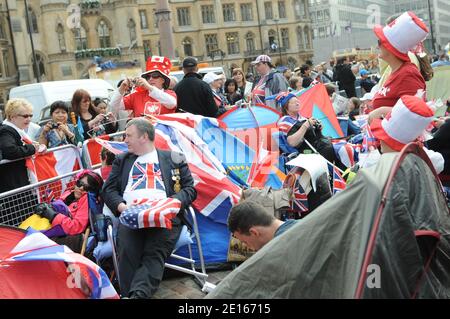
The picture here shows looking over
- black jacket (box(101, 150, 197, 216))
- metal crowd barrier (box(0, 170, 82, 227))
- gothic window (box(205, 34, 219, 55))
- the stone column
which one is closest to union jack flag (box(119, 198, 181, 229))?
black jacket (box(101, 150, 197, 216))

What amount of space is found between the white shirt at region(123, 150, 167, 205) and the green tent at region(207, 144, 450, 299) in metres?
3.03

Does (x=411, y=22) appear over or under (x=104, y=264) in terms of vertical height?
over

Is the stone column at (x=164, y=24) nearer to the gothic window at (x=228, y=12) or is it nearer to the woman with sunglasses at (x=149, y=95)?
the woman with sunglasses at (x=149, y=95)

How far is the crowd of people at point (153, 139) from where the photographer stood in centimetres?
398

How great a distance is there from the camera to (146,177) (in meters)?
5.69

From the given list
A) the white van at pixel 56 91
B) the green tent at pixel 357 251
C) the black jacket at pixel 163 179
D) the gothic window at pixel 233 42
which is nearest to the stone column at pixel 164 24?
the white van at pixel 56 91

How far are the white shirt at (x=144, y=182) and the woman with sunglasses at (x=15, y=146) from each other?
5.73ft

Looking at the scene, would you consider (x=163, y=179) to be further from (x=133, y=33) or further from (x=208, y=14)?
(x=208, y=14)

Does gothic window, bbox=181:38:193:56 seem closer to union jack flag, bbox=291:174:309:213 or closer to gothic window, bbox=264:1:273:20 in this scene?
gothic window, bbox=264:1:273:20

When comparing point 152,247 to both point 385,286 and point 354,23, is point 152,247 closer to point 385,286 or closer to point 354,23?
point 385,286

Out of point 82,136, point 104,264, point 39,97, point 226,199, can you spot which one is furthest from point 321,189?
point 39,97

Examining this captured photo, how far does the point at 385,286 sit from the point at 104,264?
3.80m

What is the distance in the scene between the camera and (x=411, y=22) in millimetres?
5051

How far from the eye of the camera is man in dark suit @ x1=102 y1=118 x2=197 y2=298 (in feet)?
17.4
